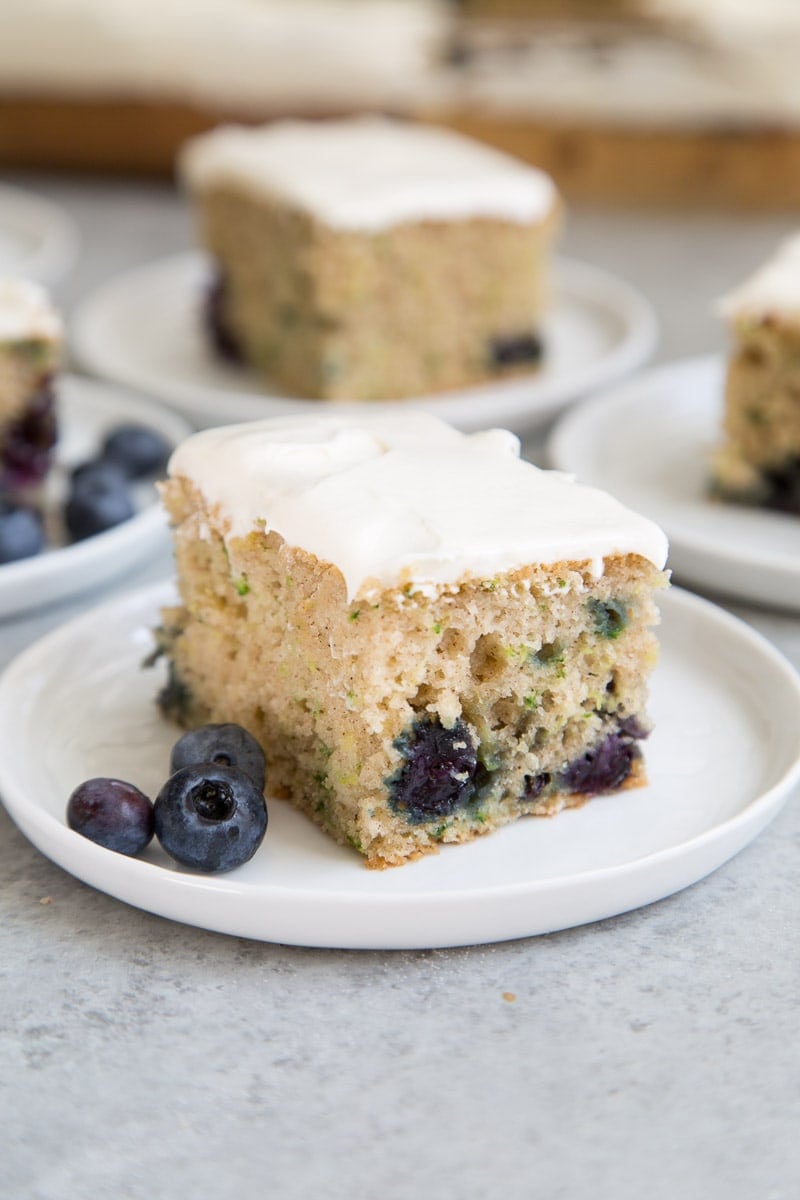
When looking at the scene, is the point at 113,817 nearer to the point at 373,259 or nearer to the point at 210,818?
the point at 210,818

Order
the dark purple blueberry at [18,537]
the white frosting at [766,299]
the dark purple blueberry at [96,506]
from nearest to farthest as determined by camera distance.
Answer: the dark purple blueberry at [18,537], the dark purple blueberry at [96,506], the white frosting at [766,299]

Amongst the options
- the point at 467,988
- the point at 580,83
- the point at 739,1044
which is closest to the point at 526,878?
the point at 467,988

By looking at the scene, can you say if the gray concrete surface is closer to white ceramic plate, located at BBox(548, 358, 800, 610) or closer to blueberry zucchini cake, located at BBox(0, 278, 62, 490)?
white ceramic plate, located at BBox(548, 358, 800, 610)

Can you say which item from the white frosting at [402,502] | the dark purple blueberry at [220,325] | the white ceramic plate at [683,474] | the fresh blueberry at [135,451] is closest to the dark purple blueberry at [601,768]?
the white frosting at [402,502]

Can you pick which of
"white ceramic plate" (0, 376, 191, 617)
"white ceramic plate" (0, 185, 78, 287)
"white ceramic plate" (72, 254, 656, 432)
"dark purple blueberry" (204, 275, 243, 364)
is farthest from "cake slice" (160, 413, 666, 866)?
"white ceramic plate" (0, 185, 78, 287)

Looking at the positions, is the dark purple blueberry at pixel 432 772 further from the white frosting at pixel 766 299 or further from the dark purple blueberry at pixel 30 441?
the dark purple blueberry at pixel 30 441

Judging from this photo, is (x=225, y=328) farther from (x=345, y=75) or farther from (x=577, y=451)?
(x=345, y=75)
